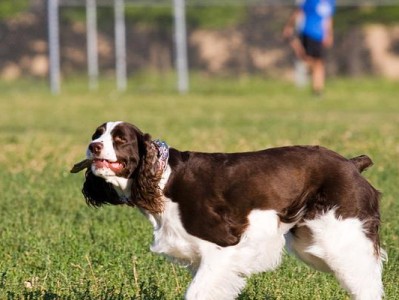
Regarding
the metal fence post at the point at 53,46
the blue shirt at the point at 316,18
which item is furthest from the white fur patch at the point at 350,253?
the metal fence post at the point at 53,46

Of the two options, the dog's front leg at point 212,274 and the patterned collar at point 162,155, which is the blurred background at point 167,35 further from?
the dog's front leg at point 212,274

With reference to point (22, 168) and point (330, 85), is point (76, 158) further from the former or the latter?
point (330, 85)

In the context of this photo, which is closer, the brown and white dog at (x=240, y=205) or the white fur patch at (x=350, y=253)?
the brown and white dog at (x=240, y=205)

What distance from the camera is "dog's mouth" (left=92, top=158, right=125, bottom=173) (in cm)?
563

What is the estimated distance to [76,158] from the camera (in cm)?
1315

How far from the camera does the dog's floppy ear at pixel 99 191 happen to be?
19.5 feet

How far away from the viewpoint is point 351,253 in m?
5.93

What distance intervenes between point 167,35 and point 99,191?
27348 mm

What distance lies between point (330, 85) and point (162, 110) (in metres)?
10.1

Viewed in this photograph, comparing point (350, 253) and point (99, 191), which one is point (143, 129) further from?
point (350, 253)

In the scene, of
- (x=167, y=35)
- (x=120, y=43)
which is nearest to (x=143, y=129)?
(x=120, y=43)

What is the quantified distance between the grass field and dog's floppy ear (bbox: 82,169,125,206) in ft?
2.03

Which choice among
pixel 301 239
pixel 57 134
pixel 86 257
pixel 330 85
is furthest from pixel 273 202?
pixel 330 85

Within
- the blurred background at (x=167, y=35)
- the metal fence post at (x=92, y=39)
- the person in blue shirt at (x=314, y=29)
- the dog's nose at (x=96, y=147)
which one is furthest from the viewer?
the blurred background at (x=167, y=35)
